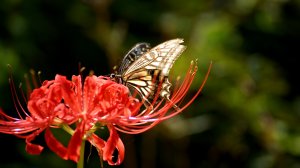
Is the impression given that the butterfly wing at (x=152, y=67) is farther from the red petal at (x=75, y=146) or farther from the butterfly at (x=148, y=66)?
the red petal at (x=75, y=146)

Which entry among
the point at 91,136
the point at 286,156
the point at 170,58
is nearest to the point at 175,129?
the point at 286,156

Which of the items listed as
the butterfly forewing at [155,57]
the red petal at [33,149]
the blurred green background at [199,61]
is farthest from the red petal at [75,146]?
the blurred green background at [199,61]

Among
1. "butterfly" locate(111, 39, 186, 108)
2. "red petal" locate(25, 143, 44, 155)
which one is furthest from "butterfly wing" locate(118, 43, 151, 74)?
"red petal" locate(25, 143, 44, 155)

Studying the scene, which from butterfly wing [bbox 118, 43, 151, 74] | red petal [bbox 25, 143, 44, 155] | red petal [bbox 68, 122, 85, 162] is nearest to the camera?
red petal [bbox 68, 122, 85, 162]

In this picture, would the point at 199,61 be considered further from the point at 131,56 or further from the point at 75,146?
the point at 75,146

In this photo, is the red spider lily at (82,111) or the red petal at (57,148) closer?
the red petal at (57,148)

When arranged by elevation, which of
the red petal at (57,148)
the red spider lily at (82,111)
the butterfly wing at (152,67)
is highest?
the butterfly wing at (152,67)

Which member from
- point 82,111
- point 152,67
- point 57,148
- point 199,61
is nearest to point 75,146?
point 57,148

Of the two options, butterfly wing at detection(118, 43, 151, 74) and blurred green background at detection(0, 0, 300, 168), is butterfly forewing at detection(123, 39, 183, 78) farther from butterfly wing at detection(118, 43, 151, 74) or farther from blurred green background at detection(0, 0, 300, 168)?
blurred green background at detection(0, 0, 300, 168)
